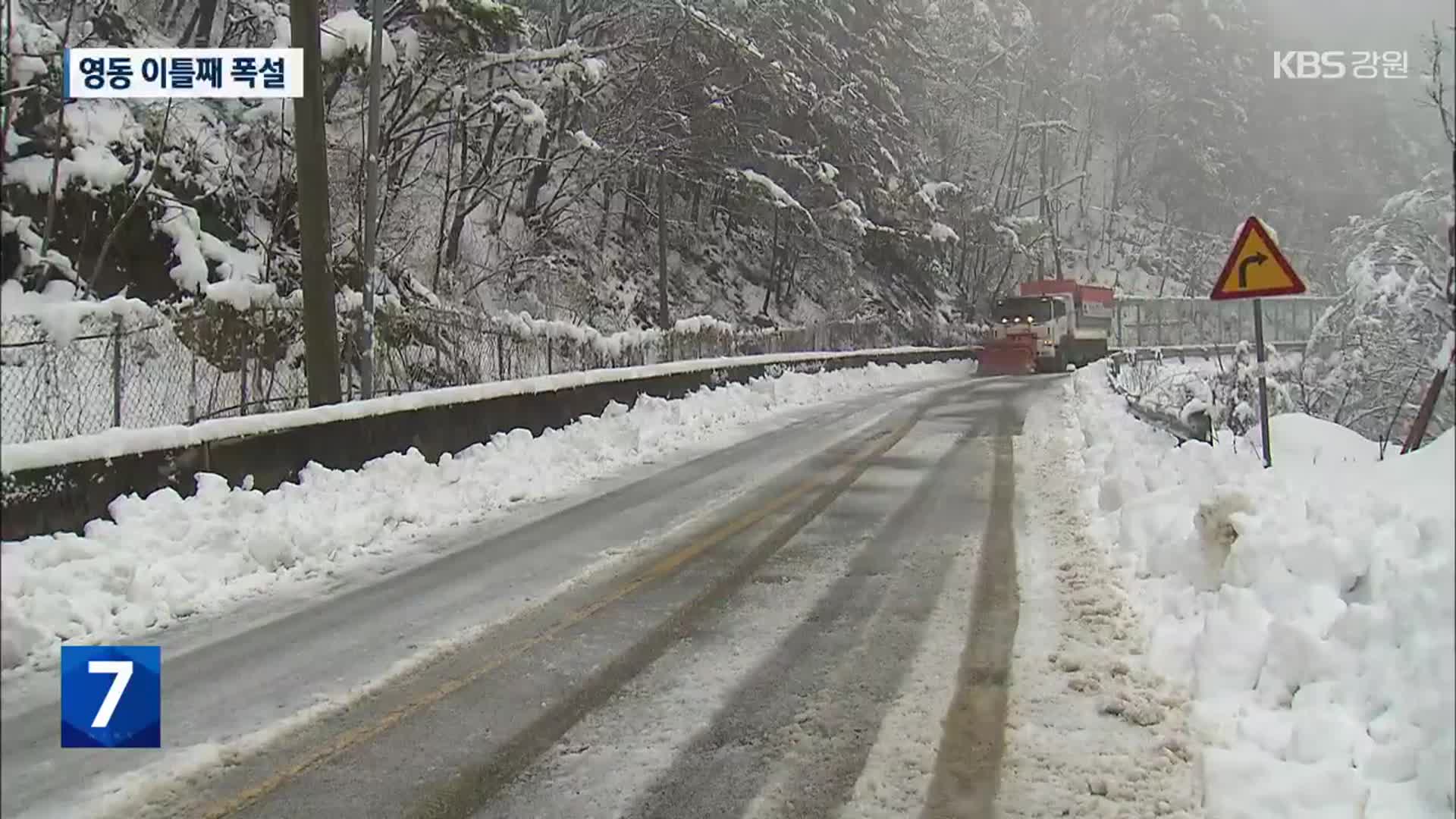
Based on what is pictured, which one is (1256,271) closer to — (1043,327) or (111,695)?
(111,695)

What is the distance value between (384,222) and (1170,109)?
23.8 meters

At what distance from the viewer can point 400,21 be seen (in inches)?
729

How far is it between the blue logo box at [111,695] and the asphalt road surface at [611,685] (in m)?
0.04

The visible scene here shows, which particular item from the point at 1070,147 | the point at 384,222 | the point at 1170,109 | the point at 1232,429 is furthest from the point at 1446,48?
the point at 1070,147

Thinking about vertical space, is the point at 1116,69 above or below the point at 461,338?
above

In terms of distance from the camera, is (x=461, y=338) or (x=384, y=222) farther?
(x=384, y=222)

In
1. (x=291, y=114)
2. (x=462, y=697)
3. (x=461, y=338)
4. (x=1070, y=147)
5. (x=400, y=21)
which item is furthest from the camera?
(x=1070, y=147)

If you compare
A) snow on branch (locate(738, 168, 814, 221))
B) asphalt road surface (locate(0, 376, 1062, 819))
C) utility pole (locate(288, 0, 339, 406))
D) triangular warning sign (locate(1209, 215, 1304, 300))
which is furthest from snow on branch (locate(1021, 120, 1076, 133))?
asphalt road surface (locate(0, 376, 1062, 819))

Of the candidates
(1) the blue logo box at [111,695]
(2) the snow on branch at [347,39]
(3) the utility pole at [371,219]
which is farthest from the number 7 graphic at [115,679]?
(2) the snow on branch at [347,39]

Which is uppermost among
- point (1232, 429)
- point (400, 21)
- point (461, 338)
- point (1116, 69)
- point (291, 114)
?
point (1116, 69)

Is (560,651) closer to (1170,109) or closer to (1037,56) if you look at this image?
(1170,109)

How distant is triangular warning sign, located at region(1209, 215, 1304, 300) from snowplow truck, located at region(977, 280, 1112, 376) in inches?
1203

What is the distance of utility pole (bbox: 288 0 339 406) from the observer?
28.7 ft

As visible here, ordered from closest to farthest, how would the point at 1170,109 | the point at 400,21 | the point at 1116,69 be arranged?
the point at 400,21
the point at 1170,109
the point at 1116,69
